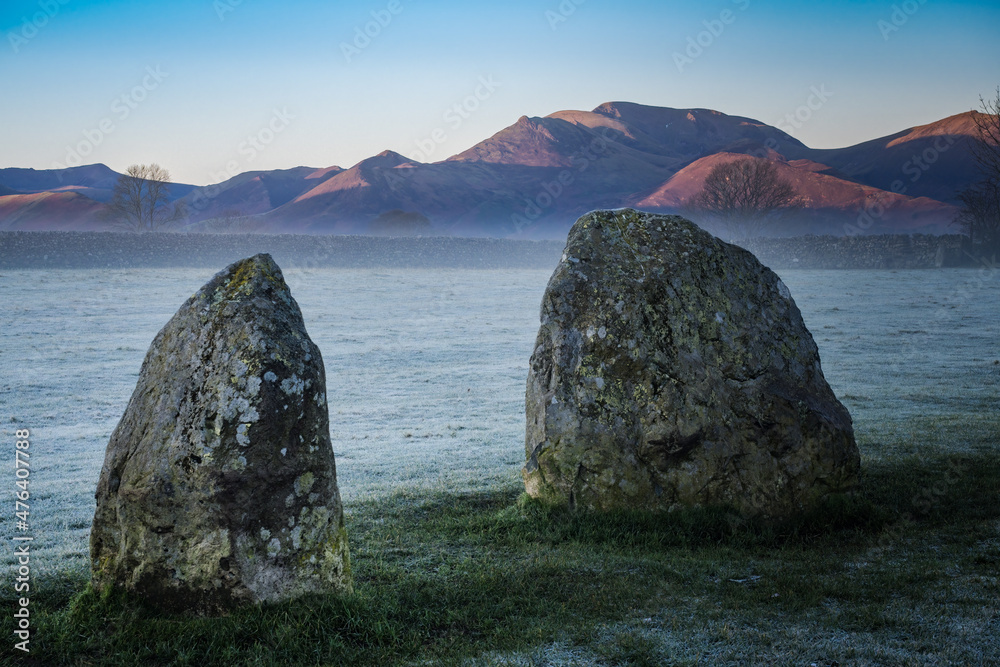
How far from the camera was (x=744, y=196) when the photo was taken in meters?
110

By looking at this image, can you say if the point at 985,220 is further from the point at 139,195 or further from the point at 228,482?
the point at 139,195

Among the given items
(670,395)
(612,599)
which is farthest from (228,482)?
(670,395)

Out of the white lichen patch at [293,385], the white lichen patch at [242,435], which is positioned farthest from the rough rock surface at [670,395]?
the white lichen patch at [242,435]

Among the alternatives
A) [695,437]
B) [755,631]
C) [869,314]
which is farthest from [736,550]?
[869,314]

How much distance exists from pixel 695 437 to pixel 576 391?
1.60 metres

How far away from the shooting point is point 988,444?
14039 millimetres

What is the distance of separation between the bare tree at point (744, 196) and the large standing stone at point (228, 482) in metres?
110

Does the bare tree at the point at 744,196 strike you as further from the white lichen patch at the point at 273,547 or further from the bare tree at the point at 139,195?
the white lichen patch at the point at 273,547

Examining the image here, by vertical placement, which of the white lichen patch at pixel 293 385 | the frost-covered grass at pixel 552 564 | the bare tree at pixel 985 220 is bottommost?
the frost-covered grass at pixel 552 564

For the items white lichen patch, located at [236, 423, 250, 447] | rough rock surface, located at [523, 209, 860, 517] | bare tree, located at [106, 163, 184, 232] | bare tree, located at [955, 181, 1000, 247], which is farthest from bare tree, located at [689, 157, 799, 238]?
white lichen patch, located at [236, 423, 250, 447]

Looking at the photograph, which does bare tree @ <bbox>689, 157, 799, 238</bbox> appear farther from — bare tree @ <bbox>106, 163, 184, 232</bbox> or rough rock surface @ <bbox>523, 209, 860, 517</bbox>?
rough rock surface @ <bbox>523, 209, 860, 517</bbox>

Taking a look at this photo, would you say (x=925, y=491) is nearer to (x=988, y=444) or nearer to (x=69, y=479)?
(x=988, y=444)

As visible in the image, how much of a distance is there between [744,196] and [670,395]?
107m

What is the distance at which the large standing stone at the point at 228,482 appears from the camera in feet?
21.1
